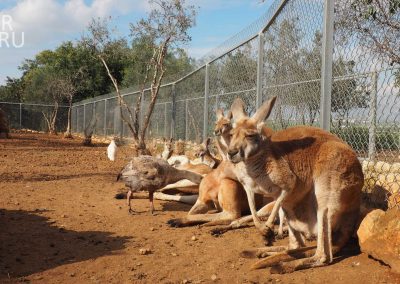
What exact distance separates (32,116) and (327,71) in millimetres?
33335

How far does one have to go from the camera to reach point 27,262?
4246mm

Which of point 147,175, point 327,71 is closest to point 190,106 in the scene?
point 147,175

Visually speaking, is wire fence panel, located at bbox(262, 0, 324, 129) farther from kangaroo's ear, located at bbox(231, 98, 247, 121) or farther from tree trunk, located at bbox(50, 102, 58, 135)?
tree trunk, located at bbox(50, 102, 58, 135)

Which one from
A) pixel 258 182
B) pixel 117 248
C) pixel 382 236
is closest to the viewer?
pixel 382 236

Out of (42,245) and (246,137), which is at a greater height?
(246,137)

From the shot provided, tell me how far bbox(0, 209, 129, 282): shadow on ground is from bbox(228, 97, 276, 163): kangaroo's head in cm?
160

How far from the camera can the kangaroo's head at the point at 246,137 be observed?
3854mm

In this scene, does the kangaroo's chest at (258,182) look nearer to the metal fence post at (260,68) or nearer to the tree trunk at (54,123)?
the metal fence post at (260,68)

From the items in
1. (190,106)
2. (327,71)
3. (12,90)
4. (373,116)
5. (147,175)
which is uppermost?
(12,90)

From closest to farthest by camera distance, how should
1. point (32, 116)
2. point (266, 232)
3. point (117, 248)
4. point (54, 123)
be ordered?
point (266, 232), point (117, 248), point (54, 123), point (32, 116)

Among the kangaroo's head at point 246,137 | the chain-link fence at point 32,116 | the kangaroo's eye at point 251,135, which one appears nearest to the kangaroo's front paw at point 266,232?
the kangaroo's head at point 246,137

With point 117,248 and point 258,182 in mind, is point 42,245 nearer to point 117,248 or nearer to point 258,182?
point 117,248

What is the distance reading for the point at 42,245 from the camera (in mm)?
4754

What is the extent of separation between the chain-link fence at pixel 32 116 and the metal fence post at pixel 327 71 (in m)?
31.0
